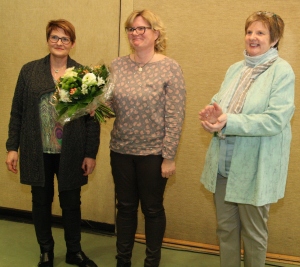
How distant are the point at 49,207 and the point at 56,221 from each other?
0.96 meters

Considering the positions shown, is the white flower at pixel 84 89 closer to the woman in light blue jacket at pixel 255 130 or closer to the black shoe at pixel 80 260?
the woman in light blue jacket at pixel 255 130

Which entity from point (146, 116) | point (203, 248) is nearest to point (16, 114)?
point (146, 116)

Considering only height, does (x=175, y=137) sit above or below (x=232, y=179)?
above

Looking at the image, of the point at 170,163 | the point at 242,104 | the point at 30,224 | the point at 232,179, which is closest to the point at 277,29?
the point at 242,104

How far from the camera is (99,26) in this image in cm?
322

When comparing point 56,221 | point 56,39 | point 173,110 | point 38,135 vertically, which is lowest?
point 56,221

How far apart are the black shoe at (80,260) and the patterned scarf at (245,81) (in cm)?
143

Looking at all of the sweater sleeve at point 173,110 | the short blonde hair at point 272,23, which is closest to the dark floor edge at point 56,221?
the sweater sleeve at point 173,110

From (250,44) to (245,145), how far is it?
1.73ft

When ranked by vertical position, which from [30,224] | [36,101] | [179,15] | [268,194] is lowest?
[30,224]

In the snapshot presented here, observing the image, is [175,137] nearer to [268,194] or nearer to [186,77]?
[268,194]

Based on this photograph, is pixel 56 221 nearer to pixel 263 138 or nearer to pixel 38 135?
pixel 38 135

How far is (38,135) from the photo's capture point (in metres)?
2.50

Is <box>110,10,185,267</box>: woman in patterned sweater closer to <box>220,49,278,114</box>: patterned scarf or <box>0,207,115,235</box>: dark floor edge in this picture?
<box>220,49,278,114</box>: patterned scarf
